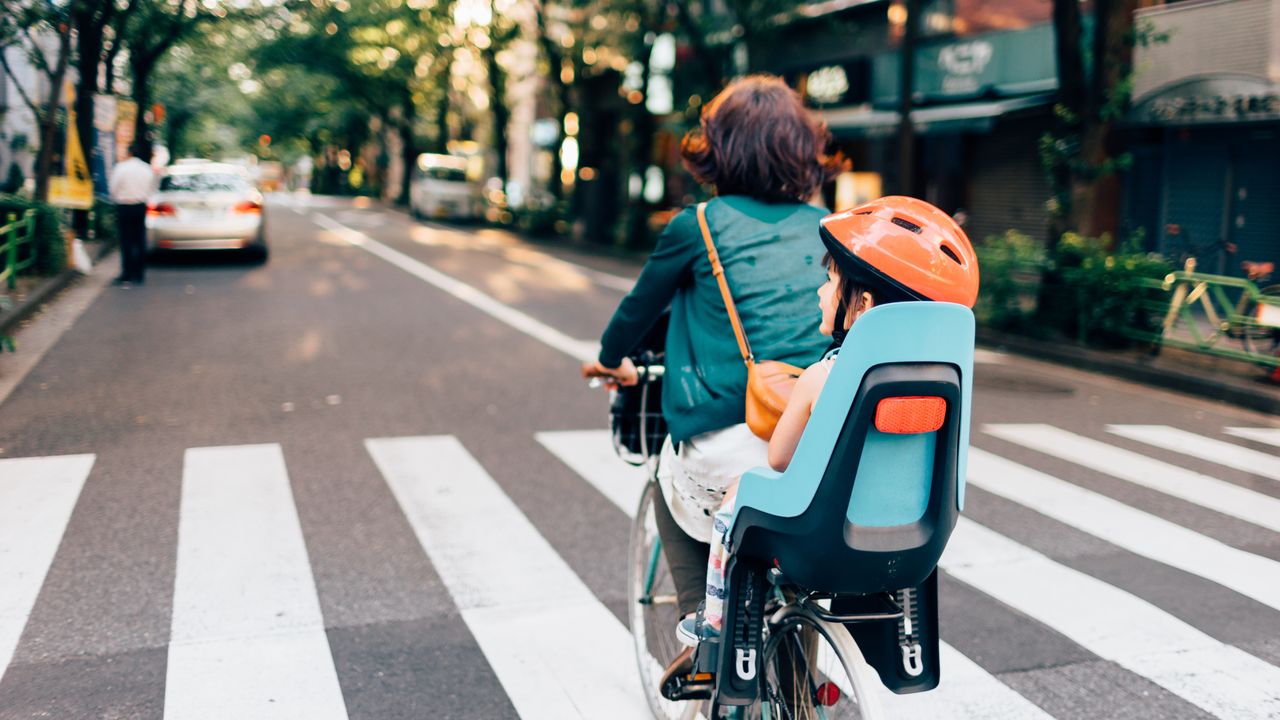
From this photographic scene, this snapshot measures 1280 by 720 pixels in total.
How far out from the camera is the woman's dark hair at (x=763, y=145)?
112 inches

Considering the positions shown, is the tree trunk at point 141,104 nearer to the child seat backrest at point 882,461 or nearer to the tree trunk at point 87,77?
the tree trunk at point 87,77

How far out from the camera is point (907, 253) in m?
2.23

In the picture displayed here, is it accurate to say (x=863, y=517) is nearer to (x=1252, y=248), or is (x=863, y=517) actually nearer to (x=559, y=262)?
(x=1252, y=248)

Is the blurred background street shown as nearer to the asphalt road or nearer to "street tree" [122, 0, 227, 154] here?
the asphalt road

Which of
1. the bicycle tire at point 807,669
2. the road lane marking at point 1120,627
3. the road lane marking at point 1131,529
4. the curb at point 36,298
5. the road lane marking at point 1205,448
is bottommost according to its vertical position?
the road lane marking at point 1205,448

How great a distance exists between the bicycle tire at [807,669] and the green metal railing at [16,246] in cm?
1203

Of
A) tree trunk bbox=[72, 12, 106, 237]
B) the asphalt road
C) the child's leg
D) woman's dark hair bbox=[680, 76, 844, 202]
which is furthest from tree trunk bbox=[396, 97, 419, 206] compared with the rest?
the child's leg

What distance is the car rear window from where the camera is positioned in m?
18.6

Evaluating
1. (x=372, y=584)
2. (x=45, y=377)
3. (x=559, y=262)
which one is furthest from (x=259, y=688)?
(x=559, y=262)

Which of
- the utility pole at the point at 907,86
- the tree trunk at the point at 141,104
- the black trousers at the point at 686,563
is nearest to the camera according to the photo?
the black trousers at the point at 686,563

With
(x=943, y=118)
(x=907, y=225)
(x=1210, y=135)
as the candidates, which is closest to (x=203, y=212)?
(x=943, y=118)

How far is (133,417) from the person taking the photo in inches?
311

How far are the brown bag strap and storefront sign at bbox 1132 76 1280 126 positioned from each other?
14.9 metres

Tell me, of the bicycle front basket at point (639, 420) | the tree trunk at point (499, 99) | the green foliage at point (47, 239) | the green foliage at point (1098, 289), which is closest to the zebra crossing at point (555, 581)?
the bicycle front basket at point (639, 420)
